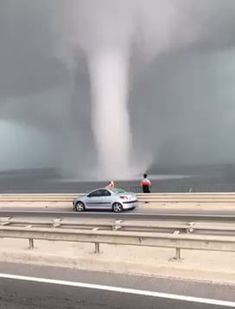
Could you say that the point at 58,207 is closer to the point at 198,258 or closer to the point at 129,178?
the point at 198,258

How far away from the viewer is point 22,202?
39.0m

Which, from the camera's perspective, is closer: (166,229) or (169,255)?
(169,255)

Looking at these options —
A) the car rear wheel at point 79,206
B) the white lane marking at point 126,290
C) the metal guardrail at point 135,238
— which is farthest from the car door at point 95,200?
the white lane marking at point 126,290

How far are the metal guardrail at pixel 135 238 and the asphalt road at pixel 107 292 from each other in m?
1.18

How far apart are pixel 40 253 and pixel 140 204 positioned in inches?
836

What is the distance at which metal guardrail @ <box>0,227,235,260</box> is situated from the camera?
33.4 ft

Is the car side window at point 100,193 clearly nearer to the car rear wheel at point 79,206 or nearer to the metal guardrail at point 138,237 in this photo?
the car rear wheel at point 79,206

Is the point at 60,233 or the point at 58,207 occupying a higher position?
the point at 60,233

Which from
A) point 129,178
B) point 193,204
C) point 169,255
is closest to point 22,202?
point 193,204

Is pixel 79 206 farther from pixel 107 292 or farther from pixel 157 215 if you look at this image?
pixel 107 292

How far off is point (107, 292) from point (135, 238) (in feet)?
9.06

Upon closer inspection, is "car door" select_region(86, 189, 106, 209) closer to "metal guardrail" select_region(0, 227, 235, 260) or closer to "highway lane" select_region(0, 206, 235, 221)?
"highway lane" select_region(0, 206, 235, 221)

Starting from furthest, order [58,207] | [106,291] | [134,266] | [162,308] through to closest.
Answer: [58,207] < [134,266] < [106,291] < [162,308]

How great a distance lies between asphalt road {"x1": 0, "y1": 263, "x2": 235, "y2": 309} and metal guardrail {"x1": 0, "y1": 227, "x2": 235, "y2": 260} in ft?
3.88
